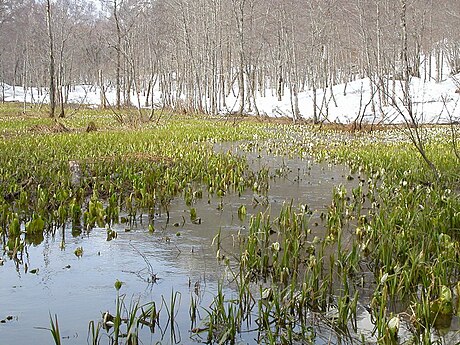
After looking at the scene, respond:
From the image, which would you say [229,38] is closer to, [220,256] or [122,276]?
[220,256]

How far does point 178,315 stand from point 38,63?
60952 mm

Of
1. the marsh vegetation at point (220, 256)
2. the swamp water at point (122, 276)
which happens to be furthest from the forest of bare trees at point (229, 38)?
the swamp water at point (122, 276)

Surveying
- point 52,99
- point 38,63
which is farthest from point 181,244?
point 38,63

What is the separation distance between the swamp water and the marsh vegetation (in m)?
0.01

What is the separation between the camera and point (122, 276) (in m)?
3.92

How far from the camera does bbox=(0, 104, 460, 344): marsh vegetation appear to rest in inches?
116

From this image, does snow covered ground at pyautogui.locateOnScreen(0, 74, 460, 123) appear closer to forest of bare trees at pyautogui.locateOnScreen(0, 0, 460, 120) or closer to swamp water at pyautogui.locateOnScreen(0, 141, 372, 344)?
forest of bare trees at pyautogui.locateOnScreen(0, 0, 460, 120)

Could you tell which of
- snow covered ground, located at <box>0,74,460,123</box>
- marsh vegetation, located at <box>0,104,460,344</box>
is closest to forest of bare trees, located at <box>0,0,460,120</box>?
snow covered ground, located at <box>0,74,460,123</box>

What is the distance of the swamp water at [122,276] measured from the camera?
9.79 ft

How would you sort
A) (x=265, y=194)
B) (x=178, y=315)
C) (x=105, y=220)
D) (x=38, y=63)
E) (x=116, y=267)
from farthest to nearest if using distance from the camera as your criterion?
(x=38, y=63) → (x=265, y=194) → (x=105, y=220) → (x=116, y=267) → (x=178, y=315)

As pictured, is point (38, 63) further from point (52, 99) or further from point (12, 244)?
point (12, 244)

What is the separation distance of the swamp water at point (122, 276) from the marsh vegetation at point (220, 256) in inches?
0.6

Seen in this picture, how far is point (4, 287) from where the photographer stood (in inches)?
141

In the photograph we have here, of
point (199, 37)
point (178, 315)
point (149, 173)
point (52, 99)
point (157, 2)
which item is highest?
point (157, 2)
